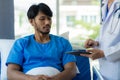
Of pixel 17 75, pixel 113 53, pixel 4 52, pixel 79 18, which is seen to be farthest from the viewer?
pixel 79 18

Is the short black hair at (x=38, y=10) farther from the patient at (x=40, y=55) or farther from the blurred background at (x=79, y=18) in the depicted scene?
the blurred background at (x=79, y=18)

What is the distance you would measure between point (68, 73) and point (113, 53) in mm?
486

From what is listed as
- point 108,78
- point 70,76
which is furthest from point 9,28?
point 108,78

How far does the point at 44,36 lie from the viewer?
216 centimetres

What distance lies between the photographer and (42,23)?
2.08 m

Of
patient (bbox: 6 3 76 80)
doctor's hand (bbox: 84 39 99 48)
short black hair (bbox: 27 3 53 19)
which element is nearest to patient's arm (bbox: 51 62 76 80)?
patient (bbox: 6 3 76 80)

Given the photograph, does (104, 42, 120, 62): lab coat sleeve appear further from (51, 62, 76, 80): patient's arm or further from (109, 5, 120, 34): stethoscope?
(51, 62, 76, 80): patient's arm

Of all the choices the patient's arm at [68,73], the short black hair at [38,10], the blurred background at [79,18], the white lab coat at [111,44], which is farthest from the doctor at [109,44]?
the blurred background at [79,18]

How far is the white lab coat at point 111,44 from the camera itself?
5.41ft

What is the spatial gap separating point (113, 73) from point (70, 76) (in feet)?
1.29

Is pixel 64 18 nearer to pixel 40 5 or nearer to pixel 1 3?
pixel 1 3

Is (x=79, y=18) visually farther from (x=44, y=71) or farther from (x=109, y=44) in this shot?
(x=109, y=44)

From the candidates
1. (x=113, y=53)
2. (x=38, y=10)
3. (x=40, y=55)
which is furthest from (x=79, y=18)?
(x=113, y=53)

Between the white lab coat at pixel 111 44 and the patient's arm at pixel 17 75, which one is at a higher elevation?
the white lab coat at pixel 111 44
